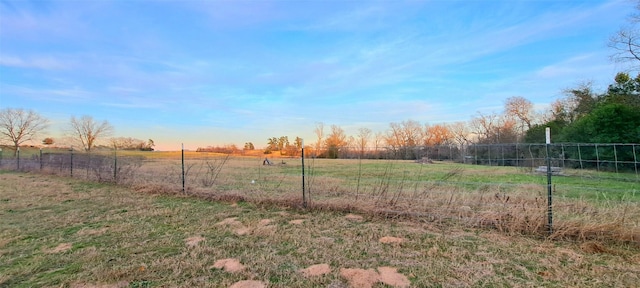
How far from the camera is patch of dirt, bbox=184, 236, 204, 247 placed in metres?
3.32

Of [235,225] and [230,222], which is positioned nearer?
[235,225]

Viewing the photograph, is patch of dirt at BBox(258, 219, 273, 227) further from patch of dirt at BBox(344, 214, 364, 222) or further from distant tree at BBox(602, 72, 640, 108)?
distant tree at BBox(602, 72, 640, 108)

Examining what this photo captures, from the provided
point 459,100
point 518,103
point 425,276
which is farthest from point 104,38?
point 518,103

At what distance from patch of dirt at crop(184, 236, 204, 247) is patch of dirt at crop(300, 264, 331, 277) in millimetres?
1538

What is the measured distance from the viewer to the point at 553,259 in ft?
8.91

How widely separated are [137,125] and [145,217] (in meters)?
20.2

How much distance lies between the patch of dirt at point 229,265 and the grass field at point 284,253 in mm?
19

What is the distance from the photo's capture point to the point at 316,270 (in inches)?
100

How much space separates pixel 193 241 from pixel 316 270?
5.84ft

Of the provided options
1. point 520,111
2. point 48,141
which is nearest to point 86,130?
point 48,141

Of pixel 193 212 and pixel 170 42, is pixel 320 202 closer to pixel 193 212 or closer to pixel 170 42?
pixel 193 212

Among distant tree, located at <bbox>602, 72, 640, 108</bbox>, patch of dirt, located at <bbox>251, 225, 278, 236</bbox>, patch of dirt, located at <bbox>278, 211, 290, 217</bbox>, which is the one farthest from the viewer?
distant tree, located at <bbox>602, 72, 640, 108</bbox>

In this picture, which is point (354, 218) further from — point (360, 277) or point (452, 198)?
point (360, 277)

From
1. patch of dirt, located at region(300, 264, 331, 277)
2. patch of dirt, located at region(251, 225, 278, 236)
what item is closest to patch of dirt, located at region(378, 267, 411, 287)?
patch of dirt, located at region(300, 264, 331, 277)
